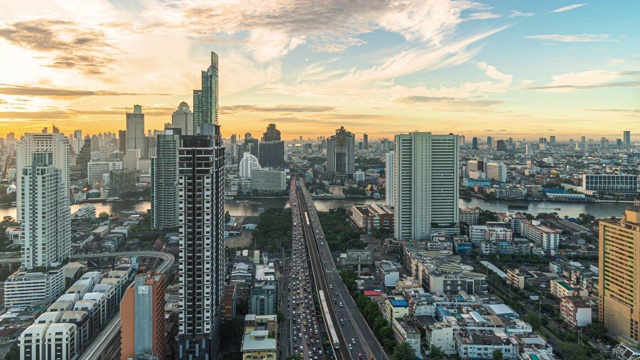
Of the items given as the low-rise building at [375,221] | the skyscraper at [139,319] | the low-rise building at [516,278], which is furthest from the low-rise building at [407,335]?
the low-rise building at [375,221]

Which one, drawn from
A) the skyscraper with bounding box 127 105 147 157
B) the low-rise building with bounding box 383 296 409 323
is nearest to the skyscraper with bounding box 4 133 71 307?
the low-rise building with bounding box 383 296 409 323

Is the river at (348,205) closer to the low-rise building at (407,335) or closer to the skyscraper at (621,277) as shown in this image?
the skyscraper at (621,277)

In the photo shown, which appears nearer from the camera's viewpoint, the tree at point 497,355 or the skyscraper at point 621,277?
the tree at point 497,355

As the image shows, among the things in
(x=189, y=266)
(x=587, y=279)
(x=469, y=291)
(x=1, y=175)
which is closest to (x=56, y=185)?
(x=189, y=266)

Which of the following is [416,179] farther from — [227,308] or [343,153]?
[343,153]

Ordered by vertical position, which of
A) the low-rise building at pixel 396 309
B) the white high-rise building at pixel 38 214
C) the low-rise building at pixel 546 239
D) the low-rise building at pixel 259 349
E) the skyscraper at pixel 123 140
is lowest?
the low-rise building at pixel 259 349

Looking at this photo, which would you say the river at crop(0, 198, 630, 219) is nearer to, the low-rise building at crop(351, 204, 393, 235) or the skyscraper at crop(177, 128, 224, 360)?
the low-rise building at crop(351, 204, 393, 235)

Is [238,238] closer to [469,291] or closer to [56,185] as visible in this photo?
[56,185]

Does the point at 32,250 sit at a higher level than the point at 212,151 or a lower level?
lower
